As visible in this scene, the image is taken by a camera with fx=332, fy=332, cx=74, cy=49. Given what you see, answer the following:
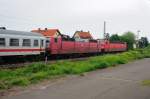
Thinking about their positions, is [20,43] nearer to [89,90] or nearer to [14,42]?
[14,42]

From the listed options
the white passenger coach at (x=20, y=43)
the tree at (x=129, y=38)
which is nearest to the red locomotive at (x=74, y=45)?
the white passenger coach at (x=20, y=43)

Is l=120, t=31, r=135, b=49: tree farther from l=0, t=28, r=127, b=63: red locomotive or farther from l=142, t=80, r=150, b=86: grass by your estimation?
l=142, t=80, r=150, b=86: grass

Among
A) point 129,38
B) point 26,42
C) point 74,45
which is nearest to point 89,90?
point 26,42

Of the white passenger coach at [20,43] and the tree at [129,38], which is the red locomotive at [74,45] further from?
the tree at [129,38]

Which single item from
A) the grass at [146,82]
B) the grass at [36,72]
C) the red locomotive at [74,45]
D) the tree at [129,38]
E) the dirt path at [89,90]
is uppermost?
the tree at [129,38]

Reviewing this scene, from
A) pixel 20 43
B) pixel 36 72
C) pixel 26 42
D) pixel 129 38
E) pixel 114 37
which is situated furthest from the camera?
pixel 129 38

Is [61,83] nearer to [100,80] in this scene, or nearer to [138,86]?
[100,80]

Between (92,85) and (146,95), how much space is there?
3082mm

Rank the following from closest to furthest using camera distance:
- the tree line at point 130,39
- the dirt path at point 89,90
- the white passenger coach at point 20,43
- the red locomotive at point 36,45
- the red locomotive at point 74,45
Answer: the dirt path at point 89,90, the white passenger coach at point 20,43, the red locomotive at point 36,45, the red locomotive at point 74,45, the tree line at point 130,39

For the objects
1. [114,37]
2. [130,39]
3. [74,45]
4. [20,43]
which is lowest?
[74,45]

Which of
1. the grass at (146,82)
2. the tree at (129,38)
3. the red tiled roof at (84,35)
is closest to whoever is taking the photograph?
the grass at (146,82)

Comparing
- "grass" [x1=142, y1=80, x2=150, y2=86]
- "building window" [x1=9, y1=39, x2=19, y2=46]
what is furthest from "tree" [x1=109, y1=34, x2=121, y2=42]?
"grass" [x1=142, y1=80, x2=150, y2=86]

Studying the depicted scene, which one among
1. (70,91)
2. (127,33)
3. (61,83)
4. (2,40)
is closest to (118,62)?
(2,40)

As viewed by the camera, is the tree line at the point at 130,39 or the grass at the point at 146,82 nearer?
the grass at the point at 146,82
